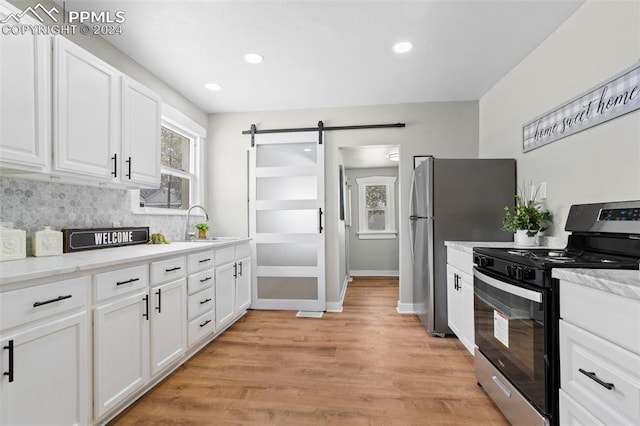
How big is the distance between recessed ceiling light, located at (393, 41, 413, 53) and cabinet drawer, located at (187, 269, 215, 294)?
8.31 ft

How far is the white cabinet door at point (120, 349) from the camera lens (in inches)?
59.5

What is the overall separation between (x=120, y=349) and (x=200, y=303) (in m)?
0.86

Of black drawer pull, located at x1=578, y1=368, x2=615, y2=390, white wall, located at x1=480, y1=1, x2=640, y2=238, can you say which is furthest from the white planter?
black drawer pull, located at x1=578, y1=368, x2=615, y2=390

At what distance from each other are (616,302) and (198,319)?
101 inches

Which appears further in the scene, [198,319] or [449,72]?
[449,72]

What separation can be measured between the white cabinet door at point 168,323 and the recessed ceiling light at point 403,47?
2.57 metres

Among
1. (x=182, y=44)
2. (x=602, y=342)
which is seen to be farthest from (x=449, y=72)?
(x=602, y=342)

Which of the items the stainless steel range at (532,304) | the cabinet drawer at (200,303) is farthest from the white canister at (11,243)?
the stainless steel range at (532,304)

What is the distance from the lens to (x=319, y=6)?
198cm

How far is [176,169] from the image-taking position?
341 centimetres

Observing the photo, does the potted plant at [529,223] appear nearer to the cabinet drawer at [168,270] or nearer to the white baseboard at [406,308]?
the white baseboard at [406,308]

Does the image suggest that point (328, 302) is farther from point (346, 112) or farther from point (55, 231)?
point (55, 231)

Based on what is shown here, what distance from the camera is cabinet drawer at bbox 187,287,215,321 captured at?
7.79 ft

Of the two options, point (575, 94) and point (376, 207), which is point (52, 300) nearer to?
point (575, 94)
